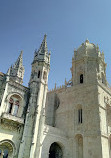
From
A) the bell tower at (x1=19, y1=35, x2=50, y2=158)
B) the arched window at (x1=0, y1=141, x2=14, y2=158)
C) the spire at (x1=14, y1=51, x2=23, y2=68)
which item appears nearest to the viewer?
the arched window at (x1=0, y1=141, x2=14, y2=158)

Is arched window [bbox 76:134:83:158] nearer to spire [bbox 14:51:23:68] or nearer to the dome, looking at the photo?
the dome

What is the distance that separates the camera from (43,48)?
30.2m

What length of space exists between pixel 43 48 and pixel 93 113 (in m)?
14.0

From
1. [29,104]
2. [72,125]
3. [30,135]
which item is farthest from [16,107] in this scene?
[72,125]

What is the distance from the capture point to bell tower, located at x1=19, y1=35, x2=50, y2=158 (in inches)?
838

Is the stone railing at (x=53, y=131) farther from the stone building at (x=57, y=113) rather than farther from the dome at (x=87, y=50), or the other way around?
the dome at (x=87, y=50)

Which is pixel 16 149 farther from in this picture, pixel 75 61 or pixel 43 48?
pixel 75 61

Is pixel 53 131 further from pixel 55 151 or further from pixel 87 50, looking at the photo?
pixel 87 50

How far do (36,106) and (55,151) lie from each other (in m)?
9.03

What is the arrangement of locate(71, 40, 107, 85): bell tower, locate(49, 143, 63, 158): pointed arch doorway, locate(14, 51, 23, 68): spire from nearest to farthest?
locate(49, 143, 63, 158): pointed arch doorway → locate(71, 40, 107, 85): bell tower → locate(14, 51, 23, 68): spire

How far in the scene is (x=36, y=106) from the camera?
2408 centimetres

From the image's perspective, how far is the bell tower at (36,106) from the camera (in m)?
21.3

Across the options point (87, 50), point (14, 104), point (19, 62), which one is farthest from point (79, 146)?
point (19, 62)

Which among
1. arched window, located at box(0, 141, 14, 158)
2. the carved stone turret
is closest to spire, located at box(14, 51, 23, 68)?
the carved stone turret
